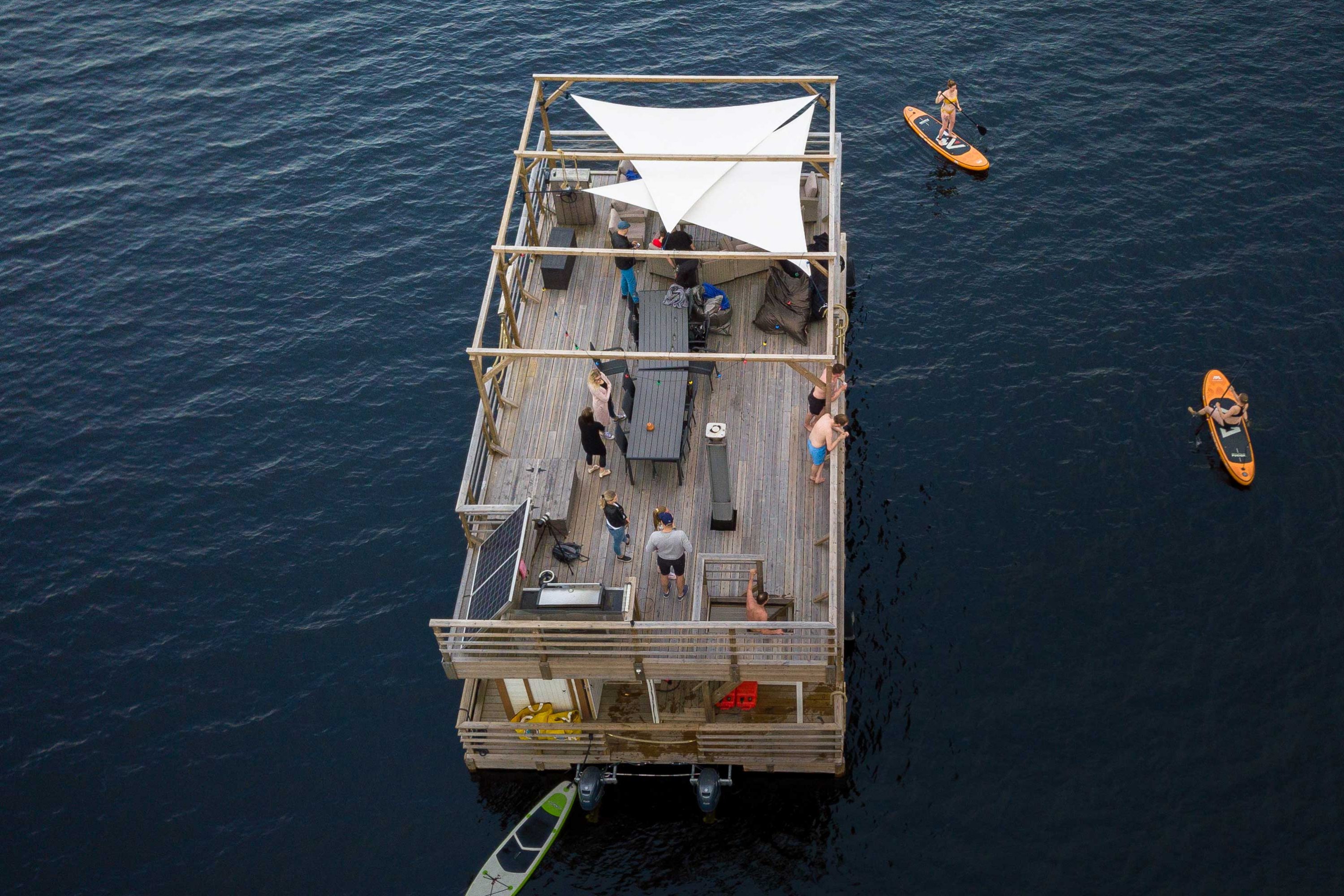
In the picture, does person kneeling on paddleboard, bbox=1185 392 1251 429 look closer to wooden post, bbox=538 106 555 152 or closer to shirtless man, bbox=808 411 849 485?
shirtless man, bbox=808 411 849 485

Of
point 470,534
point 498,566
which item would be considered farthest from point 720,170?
point 498,566

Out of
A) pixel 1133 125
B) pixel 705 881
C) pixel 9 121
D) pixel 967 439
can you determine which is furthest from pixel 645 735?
pixel 9 121

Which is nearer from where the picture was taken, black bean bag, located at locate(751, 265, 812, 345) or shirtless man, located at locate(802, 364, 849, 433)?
shirtless man, located at locate(802, 364, 849, 433)

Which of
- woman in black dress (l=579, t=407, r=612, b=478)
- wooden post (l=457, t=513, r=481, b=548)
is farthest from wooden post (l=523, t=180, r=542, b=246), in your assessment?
wooden post (l=457, t=513, r=481, b=548)

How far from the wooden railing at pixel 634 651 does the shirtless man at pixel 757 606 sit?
0.73 feet

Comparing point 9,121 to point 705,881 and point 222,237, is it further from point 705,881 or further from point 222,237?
point 705,881

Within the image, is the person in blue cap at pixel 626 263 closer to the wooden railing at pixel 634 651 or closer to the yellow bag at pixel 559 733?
the wooden railing at pixel 634 651

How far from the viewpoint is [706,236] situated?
33.6m

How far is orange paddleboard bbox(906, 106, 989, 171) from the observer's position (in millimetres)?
42812

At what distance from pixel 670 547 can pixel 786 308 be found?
9338 mm

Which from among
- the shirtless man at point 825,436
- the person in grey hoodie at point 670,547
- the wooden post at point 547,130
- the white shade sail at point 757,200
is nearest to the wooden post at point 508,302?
the white shade sail at point 757,200

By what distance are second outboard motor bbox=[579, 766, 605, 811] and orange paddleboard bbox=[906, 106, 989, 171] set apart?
2835 cm

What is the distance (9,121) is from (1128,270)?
149 ft

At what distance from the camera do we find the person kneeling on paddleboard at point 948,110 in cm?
4369
